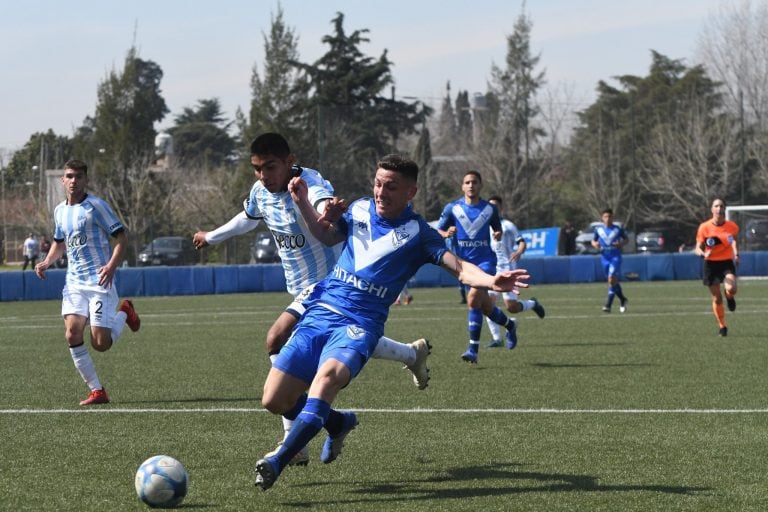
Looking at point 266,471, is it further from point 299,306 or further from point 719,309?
point 719,309

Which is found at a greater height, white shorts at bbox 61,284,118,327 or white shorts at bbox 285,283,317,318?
white shorts at bbox 285,283,317,318

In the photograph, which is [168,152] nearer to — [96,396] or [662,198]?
[662,198]

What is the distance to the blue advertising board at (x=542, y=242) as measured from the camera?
46438 mm

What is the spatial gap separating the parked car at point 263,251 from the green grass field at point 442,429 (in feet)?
101

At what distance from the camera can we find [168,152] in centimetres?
8275

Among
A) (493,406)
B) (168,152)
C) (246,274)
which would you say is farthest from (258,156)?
(168,152)

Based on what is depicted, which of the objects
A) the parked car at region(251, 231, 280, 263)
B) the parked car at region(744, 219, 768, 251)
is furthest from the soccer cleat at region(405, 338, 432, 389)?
the parked car at region(251, 231, 280, 263)

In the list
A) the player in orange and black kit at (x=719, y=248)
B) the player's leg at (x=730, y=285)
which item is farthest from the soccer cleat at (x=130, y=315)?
the player's leg at (x=730, y=285)

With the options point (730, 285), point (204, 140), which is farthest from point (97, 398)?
point (204, 140)

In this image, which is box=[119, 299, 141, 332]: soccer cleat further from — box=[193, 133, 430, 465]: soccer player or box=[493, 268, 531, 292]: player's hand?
box=[493, 268, 531, 292]: player's hand

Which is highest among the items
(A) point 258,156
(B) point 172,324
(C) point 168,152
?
(C) point 168,152

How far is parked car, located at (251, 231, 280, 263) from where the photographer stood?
49.1 m

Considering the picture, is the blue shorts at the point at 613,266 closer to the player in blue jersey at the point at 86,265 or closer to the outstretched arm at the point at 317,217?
the player in blue jersey at the point at 86,265

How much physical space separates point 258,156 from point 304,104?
187 ft
